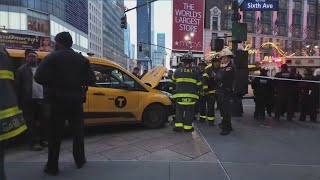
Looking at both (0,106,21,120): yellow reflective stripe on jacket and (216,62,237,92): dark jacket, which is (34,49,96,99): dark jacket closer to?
(0,106,21,120): yellow reflective stripe on jacket

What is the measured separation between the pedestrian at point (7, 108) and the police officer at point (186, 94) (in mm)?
5334

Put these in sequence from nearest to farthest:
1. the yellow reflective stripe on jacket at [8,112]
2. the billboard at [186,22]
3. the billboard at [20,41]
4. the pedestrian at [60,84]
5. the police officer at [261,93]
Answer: the yellow reflective stripe on jacket at [8,112] → the pedestrian at [60,84] → the police officer at [261,93] → the billboard at [186,22] → the billboard at [20,41]

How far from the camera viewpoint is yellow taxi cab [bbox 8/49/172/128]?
8.27m

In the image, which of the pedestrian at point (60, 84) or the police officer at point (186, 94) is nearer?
the pedestrian at point (60, 84)

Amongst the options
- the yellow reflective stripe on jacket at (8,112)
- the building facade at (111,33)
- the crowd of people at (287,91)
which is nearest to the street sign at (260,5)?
the crowd of people at (287,91)

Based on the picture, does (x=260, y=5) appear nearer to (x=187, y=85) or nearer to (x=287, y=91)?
(x=287, y=91)

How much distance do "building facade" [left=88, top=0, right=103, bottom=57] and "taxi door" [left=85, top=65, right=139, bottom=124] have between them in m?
106

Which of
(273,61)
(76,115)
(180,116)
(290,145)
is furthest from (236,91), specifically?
(273,61)

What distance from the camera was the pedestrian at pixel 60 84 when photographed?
545cm

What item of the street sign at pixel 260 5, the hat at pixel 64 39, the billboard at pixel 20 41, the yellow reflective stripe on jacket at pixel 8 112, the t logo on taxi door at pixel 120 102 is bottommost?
the t logo on taxi door at pixel 120 102

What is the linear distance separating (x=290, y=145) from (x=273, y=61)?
1141 cm

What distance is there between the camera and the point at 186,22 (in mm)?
18688

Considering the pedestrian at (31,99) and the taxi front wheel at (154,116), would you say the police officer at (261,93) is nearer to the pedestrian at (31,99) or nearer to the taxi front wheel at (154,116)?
the taxi front wheel at (154,116)

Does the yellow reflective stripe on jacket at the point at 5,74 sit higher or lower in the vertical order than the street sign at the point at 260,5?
lower
